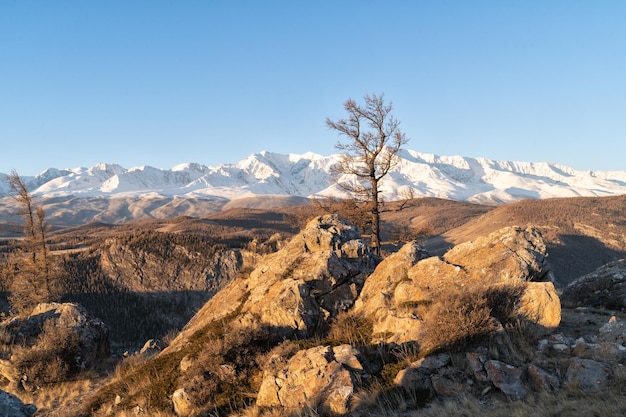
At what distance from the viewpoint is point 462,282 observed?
9.42m

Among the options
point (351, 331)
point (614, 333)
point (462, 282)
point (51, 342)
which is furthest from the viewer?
point (51, 342)

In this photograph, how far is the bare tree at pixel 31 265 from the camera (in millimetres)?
28942

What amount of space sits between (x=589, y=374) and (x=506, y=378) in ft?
4.32

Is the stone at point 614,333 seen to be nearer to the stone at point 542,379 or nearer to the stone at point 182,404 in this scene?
the stone at point 542,379

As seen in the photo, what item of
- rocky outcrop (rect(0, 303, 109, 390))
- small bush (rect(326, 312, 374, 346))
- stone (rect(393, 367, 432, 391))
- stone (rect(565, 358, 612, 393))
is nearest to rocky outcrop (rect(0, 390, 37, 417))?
rocky outcrop (rect(0, 303, 109, 390))

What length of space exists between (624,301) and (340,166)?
551 inches

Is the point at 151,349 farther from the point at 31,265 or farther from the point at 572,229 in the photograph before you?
the point at 572,229

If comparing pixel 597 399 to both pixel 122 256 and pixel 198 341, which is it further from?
pixel 122 256

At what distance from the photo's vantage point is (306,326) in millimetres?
9617

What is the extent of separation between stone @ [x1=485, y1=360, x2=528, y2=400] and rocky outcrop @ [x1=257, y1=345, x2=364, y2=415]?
92.5 inches

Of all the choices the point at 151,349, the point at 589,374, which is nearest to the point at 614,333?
the point at 589,374

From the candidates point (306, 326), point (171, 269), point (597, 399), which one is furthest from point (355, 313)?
point (171, 269)

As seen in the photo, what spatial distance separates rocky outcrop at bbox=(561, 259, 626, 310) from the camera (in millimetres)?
10948

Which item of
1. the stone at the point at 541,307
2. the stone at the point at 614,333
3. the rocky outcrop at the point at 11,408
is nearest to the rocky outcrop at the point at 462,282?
the stone at the point at 541,307
